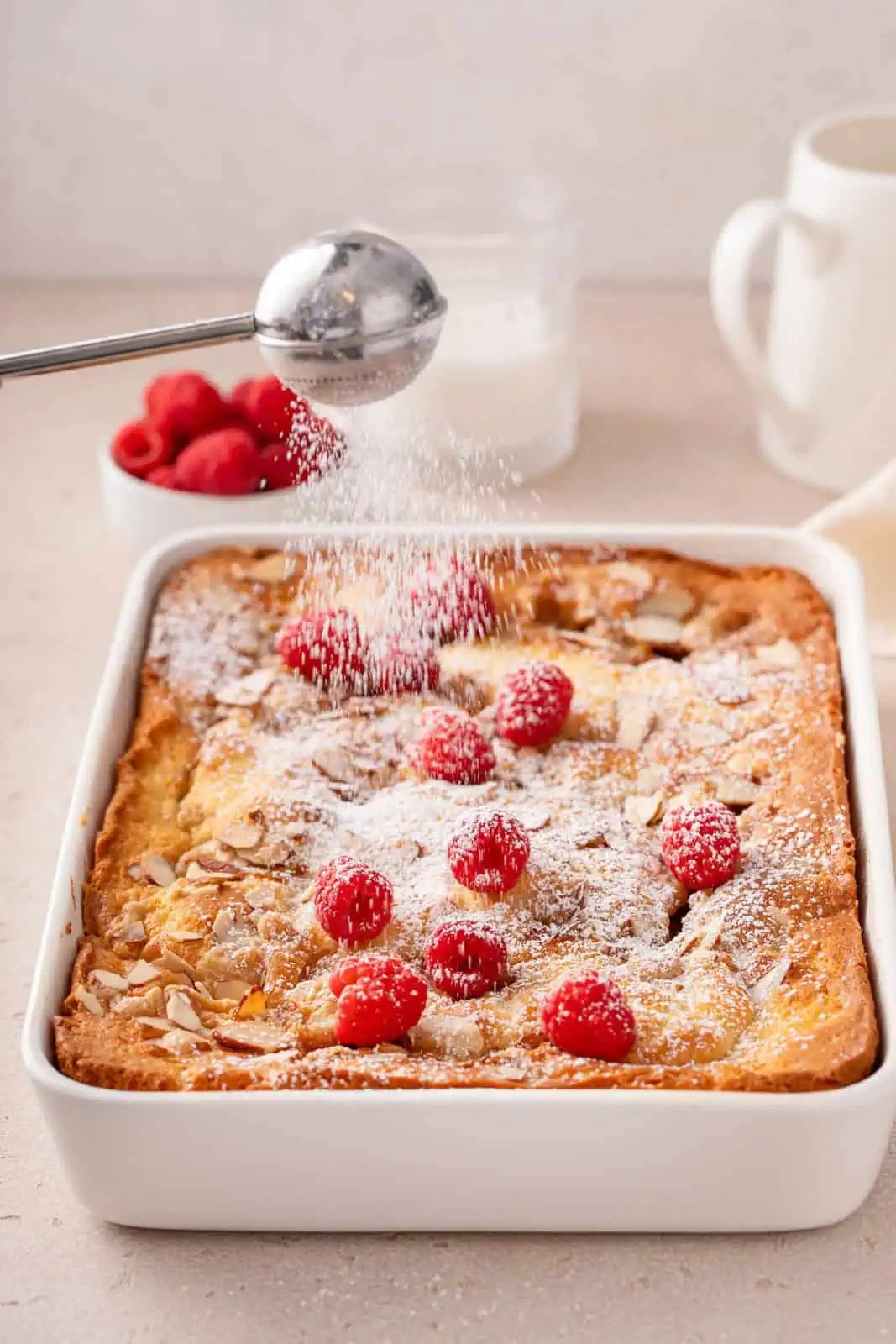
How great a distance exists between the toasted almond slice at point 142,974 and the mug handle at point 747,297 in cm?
94

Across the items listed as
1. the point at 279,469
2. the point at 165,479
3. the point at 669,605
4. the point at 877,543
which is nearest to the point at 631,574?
the point at 669,605

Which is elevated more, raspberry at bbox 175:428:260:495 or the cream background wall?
the cream background wall

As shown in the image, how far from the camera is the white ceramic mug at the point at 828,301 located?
5.34 feet

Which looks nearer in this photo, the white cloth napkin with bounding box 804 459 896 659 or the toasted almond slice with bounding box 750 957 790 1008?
the toasted almond slice with bounding box 750 957 790 1008

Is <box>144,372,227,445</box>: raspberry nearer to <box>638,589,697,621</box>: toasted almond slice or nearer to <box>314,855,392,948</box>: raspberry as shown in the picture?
<box>638,589,697,621</box>: toasted almond slice

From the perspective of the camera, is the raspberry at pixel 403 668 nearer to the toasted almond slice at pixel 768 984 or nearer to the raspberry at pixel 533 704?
the raspberry at pixel 533 704

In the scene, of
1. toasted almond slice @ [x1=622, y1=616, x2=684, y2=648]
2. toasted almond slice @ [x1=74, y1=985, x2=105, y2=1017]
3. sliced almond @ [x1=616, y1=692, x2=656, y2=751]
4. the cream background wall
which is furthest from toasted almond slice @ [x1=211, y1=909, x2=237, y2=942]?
the cream background wall

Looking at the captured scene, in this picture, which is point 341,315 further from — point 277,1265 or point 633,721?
point 277,1265

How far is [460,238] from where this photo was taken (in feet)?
5.90

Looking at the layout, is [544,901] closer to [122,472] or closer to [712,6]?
[122,472]

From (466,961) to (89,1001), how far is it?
237 mm

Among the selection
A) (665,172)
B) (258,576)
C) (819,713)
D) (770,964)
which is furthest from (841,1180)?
(665,172)

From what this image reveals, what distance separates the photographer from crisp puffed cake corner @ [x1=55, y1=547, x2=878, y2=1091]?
1.01 m

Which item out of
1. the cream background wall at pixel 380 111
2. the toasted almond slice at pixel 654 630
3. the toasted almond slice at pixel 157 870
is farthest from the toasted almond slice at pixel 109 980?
the cream background wall at pixel 380 111
